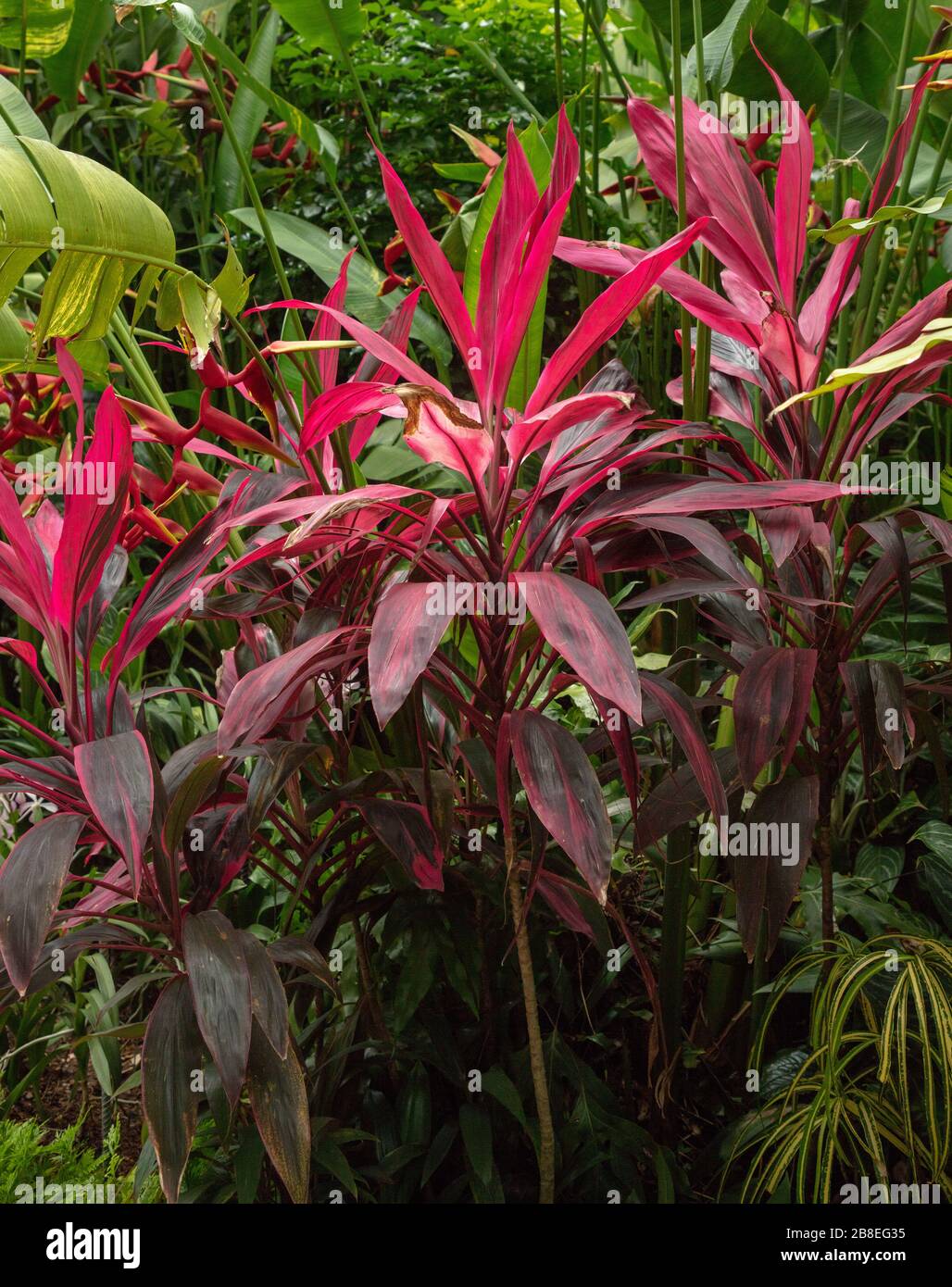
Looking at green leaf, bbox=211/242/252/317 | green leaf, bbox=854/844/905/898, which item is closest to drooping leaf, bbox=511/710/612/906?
green leaf, bbox=211/242/252/317

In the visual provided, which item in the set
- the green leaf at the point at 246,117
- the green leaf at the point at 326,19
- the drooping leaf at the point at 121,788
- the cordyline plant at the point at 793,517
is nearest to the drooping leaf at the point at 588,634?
the cordyline plant at the point at 793,517

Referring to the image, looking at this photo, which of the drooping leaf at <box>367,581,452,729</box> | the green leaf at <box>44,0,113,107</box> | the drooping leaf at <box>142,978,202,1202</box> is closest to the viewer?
the drooping leaf at <box>367,581,452,729</box>

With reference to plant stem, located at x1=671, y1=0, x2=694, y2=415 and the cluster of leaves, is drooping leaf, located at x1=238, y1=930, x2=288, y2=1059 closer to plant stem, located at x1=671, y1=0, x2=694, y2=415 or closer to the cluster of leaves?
the cluster of leaves

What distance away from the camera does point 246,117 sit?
6.12 ft

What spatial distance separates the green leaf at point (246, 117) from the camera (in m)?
1.85

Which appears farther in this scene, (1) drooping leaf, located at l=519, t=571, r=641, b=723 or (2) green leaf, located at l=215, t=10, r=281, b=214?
(2) green leaf, located at l=215, t=10, r=281, b=214

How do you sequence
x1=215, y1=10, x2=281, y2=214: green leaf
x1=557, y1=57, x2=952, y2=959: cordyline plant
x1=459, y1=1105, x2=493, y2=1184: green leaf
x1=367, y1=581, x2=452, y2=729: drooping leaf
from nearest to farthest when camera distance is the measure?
x1=367, y1=581, x2=452, y2=729: drooping leaf
x1=557, y1=57, x2=952, y2=959: cordyline plant
x1=459, y1=1105, x2=493, y2=1184: green leaf
x1=215, y1=10, x2=281, y2=214: green leaf

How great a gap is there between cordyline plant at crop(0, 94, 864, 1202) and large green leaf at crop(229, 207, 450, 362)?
400 mm

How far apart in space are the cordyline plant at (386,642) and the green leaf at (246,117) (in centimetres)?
97

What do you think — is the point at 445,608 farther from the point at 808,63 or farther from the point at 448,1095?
the point at 808,63

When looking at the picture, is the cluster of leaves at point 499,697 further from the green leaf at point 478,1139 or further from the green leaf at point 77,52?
the green leaf at point 77,52

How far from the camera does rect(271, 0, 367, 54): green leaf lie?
4.71ft
